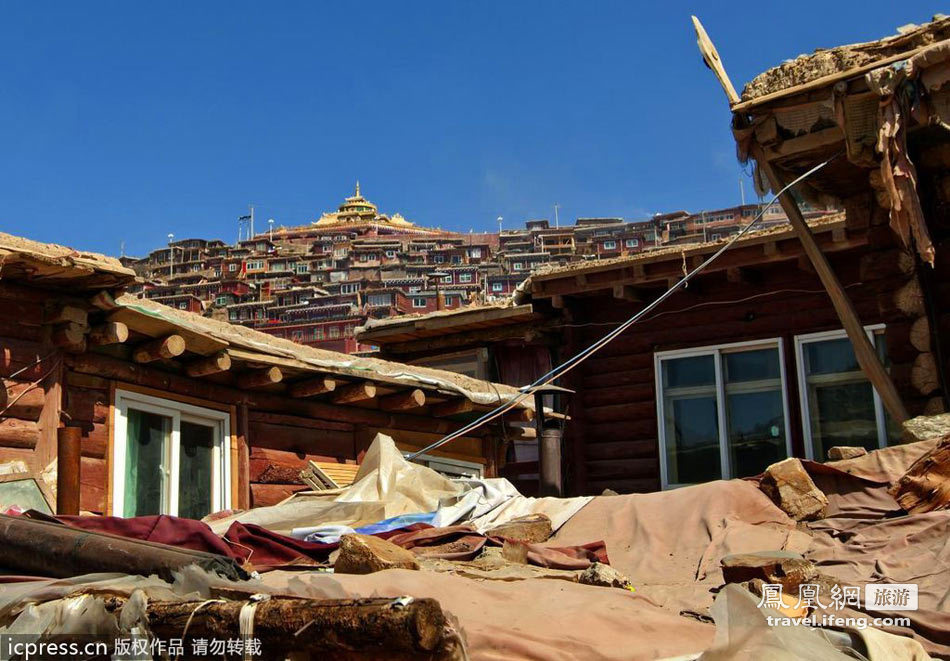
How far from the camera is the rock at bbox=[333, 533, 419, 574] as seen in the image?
17.9 ft

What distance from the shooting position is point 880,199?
28.7 feet

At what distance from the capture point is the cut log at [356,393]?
10891 mm

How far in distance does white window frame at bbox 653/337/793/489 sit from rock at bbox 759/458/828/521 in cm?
472

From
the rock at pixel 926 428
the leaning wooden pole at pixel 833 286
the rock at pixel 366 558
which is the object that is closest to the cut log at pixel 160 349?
the rock at pixel 366 558

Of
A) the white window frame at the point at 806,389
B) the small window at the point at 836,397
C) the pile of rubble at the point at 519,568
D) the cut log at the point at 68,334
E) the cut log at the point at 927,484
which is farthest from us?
the small window at the point at 836,397

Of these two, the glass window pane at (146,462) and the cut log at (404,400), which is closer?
the glass window pane at (146,462)

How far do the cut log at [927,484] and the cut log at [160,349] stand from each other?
5560 millimetres

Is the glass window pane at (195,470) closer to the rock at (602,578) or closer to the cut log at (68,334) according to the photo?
the cut log at (68,334)

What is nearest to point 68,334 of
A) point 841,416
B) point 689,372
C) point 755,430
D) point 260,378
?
point 260,378

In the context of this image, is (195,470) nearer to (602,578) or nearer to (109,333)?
(109,333)

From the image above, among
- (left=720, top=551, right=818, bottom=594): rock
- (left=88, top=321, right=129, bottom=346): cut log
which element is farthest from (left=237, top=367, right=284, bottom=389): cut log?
(left=720, top=551, right=818, bottom=594): rock

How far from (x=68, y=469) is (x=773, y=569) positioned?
16.9ft

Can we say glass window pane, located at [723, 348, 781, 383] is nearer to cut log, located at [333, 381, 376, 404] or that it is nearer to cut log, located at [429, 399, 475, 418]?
cut log, located at [429, 399, 475, 418]

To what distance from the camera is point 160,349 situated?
28.4 feet
